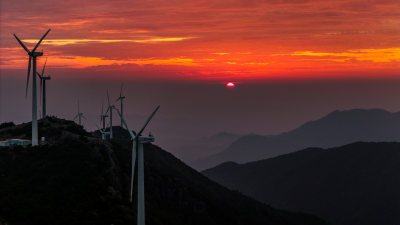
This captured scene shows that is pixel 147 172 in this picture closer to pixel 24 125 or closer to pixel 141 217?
pixel 24 125

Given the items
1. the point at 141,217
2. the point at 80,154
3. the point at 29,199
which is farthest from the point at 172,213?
the point at 141,217

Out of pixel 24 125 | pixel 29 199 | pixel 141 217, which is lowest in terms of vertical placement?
pixel 141 217

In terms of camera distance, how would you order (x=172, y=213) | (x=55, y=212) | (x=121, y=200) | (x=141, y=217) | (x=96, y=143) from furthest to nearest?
(x=172, y=213) → (x=96, y=143) → (x=121, y=200) → (x=55, y=212) → (x=141, y=217)

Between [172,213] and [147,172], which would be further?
[147,172]

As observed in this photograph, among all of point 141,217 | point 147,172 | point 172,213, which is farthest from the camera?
point 147,172

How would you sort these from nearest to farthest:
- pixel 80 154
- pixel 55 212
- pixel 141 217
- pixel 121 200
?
1. pixel 141 217
2. pixel 55 212
3. pixel 121 200
4. pixel 80 154

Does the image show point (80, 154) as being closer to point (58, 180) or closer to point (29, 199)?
point (58, 180)

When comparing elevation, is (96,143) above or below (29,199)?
above

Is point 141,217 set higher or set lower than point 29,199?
lower

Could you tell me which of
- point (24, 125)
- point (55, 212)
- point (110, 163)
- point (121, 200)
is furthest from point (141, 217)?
point (24, 125)
